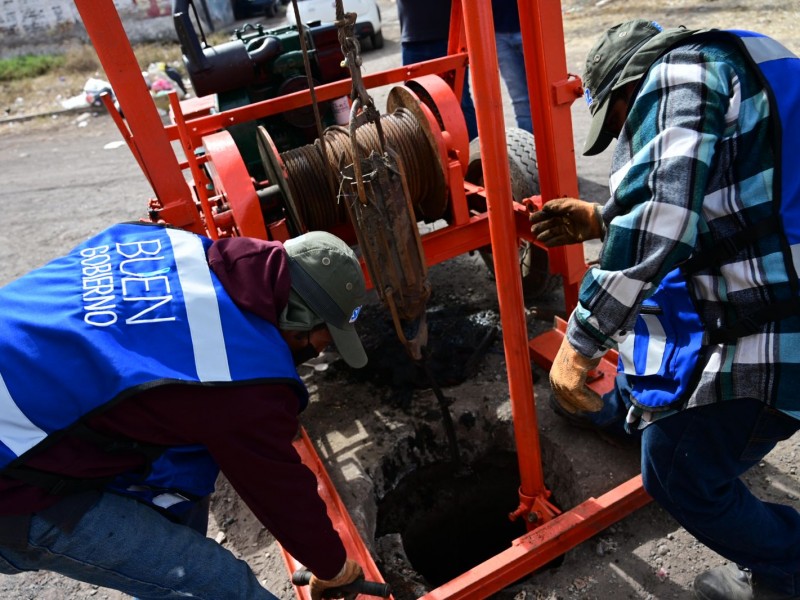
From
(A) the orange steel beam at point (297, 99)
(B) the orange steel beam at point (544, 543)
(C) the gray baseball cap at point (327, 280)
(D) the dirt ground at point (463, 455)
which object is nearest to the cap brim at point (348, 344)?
(C) the gray baseball cap at point (327, 280)

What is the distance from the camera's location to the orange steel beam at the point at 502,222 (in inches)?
86.4

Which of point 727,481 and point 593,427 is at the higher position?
point 727,481

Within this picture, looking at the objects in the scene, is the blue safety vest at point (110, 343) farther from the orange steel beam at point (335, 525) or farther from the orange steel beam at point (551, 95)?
the orange steel beam at point (551, 95)

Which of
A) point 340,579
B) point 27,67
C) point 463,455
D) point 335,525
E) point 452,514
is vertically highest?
point 27,67

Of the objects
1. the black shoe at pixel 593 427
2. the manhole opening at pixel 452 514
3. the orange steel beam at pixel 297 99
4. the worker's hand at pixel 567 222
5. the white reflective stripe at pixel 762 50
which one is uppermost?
the white reflective stripe at pixel 762 50

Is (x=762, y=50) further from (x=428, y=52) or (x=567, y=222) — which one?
(x=428, y=52)

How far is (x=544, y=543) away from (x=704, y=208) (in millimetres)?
1529

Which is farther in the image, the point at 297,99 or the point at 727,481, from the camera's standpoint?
the point at 297,99

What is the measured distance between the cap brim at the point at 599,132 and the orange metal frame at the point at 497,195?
12.0 inches

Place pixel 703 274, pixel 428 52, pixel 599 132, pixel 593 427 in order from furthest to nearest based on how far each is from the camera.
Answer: pixel 428 52, pixel 593 427, pixel 599 132, pixel 703 274

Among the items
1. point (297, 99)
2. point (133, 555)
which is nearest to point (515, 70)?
point (297, 99)

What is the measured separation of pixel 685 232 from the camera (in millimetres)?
1754

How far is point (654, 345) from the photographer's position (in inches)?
84.7

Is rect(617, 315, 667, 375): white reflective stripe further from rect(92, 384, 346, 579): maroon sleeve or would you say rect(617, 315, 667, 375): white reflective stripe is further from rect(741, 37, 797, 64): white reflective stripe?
rect(92, 384, 346, 579): maroon sleeve
